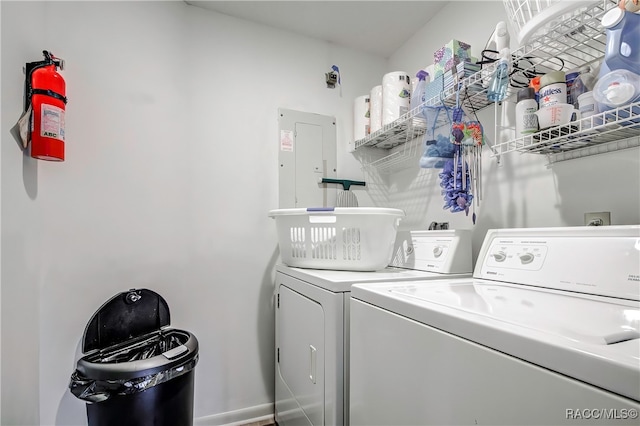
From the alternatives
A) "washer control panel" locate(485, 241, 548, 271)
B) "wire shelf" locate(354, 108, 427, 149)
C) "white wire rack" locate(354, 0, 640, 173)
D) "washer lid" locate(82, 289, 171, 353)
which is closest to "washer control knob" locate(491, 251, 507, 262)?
"washer control panel" locate(485, 241, 548, 271)

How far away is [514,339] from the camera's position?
500mm

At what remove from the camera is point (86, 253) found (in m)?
1.52

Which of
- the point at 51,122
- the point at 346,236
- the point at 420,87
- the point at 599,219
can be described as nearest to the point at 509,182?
the point at 599,219

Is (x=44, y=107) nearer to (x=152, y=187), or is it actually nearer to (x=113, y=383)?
(x=152, y=187)

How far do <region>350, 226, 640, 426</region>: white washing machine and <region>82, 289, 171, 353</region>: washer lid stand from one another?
3.57 ft

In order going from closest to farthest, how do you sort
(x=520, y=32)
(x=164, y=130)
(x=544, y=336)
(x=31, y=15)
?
(x=544, y=336) → (x=520, y=32) → (x=31, y=15) → (x=164, y=130)

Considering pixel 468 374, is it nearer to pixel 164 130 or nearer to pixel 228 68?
pixel 164 130

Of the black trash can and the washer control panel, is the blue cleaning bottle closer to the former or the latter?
the washer control panel

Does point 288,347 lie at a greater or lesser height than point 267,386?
greater

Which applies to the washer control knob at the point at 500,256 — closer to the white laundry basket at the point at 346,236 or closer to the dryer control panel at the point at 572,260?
the dryer control panel at the point at 572,260

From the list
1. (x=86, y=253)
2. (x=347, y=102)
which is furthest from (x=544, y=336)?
(x=347, y=102)

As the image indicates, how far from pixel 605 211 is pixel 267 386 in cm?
188

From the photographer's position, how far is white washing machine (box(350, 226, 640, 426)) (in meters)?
0.42
